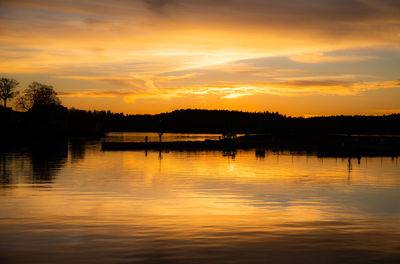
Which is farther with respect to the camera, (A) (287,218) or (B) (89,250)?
(A) (287,218)

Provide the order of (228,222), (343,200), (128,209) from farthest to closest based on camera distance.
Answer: (343,200) < (128,209) < (228,222)

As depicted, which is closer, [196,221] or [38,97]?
[196,221]

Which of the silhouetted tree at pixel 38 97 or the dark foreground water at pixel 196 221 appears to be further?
the silhouetted tree at pixel 38 97

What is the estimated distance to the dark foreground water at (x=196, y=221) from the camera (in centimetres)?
1371

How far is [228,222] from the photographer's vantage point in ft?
61.3

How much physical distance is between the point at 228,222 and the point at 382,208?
31.9 ft

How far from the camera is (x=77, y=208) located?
21.6m

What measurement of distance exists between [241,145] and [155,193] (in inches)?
3020

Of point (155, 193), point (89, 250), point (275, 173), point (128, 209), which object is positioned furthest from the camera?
point (275, 173)

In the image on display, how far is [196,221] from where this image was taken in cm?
1873

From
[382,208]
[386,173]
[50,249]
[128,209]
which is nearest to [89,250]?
[50,249]

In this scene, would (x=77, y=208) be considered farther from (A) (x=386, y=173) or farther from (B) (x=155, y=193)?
(A) (x=386, y=173)

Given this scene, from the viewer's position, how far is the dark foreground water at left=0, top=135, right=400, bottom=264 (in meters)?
13.7

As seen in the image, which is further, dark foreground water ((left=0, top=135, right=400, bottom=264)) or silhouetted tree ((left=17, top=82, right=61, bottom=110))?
silhouetted tree ((left=17, top=82, right=61, bottom=110))
